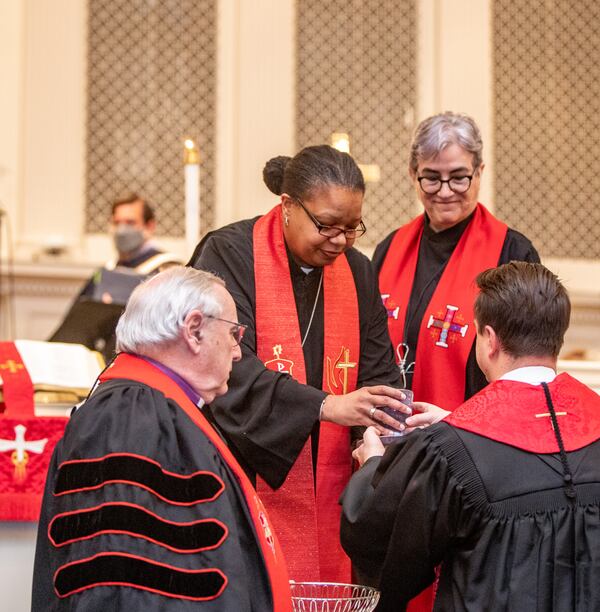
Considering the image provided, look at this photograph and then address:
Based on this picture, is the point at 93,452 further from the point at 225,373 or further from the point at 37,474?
the point at 37,474

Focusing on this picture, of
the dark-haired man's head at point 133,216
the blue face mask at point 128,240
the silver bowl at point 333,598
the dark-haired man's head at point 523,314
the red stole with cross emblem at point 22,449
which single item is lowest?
the silver bowl at point 333,598

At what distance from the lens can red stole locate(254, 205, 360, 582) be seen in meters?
3.54

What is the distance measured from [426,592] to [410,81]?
5.96 meters

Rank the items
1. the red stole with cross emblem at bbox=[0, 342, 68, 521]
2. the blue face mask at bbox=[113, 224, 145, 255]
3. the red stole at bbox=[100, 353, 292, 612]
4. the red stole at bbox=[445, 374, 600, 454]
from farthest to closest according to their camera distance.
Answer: the blue face mask at bbox=[113, 224, 145, 255], the red stole with cross emblem at bbox=[0, 342, 68, 521], the red stole at bbox=[445, 374, 600, 454], the red stole at bbox=[100, 353, 292, 612]

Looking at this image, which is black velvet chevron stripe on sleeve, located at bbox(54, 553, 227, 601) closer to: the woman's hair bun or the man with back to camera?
the man with back to camera

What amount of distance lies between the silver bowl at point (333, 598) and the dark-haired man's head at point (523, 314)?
66 centimetres

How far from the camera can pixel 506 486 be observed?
108 inches

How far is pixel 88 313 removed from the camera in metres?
5.31

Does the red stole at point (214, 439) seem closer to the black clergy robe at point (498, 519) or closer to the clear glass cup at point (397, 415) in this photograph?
the black clergy robe at point (498, 519)

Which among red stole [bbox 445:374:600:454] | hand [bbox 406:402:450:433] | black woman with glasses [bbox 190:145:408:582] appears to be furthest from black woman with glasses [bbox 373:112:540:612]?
red stole [bbox 445:374:600:454]

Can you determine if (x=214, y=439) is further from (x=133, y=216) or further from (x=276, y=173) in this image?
(x=133, y=216)

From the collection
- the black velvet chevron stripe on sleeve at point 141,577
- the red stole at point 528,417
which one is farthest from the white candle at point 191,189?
the black velvet chevron stripe on sleeve at point 141,577

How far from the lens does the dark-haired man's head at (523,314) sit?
113 inches

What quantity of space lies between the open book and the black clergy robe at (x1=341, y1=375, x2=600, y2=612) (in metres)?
1.71
